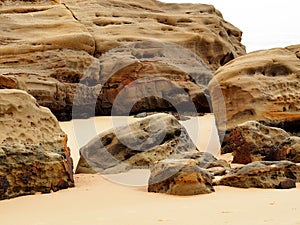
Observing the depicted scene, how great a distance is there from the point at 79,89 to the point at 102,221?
9.17m

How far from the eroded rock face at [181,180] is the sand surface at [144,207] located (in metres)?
0.10

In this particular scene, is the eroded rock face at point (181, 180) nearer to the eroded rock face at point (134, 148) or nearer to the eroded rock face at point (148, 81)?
the eroded rock face at point (134, 148)

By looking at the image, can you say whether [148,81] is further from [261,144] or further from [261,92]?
[261,144]

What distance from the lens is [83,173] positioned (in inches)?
196

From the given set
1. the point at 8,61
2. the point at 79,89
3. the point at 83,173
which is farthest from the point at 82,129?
the point at 83,173

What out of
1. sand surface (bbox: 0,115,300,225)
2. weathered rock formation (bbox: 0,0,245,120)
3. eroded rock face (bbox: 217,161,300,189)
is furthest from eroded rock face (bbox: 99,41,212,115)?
eroded rock face (bbox: 217,161,300,189)

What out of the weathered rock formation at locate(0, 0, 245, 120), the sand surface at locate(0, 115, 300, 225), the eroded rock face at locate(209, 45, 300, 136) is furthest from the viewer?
the weathered rock formation at locate(0, 0, 245, 120)

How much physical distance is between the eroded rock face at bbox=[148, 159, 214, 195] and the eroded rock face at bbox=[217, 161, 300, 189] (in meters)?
0.34

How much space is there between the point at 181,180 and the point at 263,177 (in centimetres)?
80

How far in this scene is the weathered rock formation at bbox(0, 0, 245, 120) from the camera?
1145 centimetres

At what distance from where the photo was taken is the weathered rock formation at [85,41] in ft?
37.6

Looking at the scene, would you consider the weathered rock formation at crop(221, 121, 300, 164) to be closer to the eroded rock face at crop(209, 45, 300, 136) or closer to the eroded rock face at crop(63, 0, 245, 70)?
the eroded rock face at crop(209, 45, 300, 136)

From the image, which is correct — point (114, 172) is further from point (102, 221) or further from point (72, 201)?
point (102, 221)

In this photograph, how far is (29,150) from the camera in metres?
3.95
